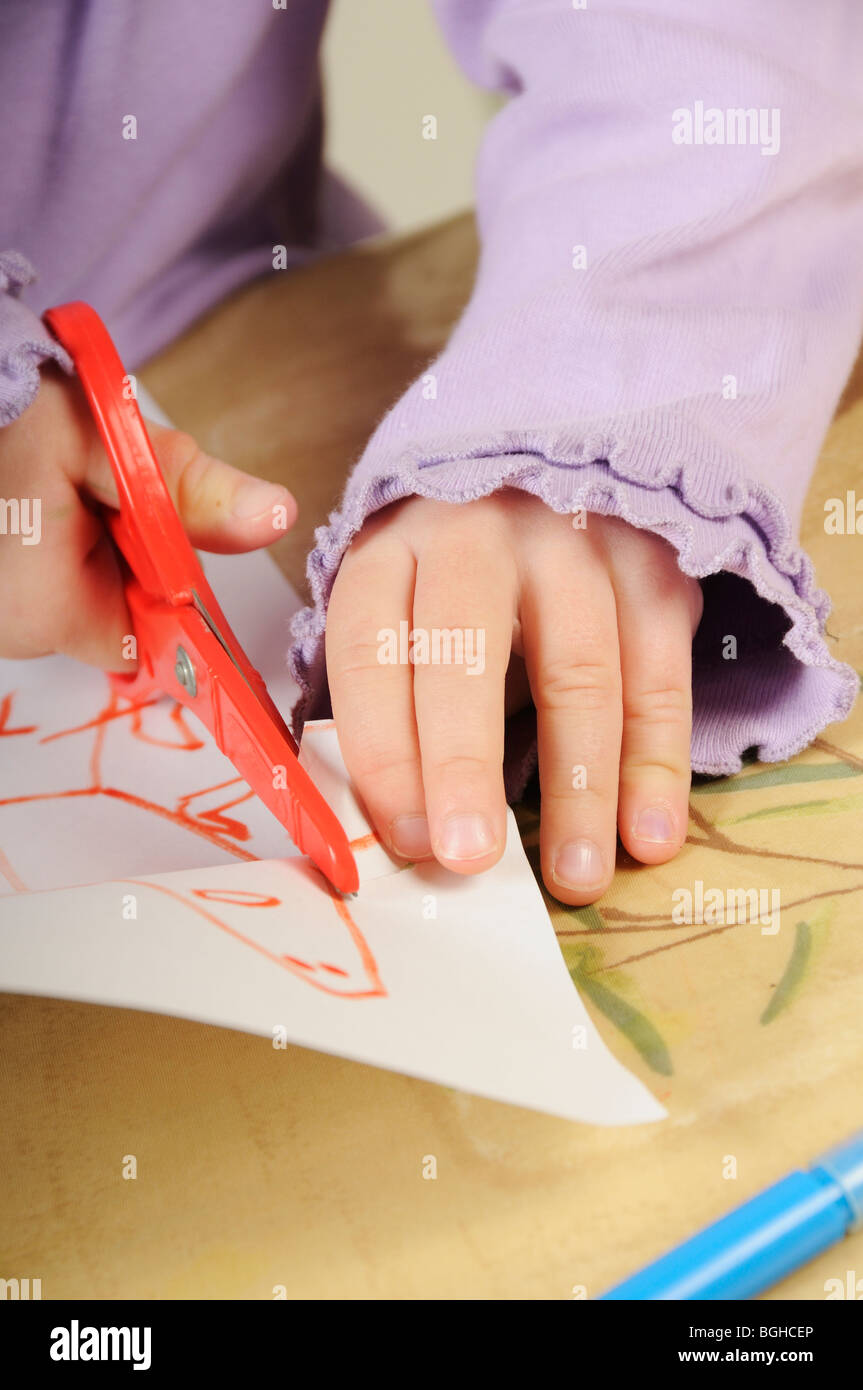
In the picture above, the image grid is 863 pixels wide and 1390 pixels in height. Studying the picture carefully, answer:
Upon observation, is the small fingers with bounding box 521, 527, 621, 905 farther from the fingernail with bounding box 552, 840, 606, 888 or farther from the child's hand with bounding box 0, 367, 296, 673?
the child's hand with bounding box 0, 367, 296, 673

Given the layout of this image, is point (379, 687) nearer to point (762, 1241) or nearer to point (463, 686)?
point (463, 686)

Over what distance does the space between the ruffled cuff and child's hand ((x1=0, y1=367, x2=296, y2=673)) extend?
0.14 feet

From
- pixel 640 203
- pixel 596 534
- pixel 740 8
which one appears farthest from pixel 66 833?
pixel 740 8

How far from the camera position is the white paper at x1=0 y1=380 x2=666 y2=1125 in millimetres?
254

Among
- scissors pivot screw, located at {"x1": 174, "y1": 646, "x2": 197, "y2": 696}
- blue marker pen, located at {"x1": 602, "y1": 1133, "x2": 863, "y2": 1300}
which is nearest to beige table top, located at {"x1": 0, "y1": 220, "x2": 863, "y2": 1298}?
blue marker pen, located at {"x1": 602, "y1": 1133, "x2": 863, "y2": 1300}

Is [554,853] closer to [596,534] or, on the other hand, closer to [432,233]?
[596,534]

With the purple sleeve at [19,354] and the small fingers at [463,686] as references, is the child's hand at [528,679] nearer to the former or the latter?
the small fingers at [463,686]

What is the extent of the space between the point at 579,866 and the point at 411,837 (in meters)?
0.05

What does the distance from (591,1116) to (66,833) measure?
193mm

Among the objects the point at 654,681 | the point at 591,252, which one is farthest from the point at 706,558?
the point at 591,252

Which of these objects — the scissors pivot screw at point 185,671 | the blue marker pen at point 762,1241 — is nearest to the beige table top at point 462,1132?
the blue marker pen at point 762,1241

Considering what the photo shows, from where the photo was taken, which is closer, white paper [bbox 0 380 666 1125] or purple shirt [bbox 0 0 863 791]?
white paper [bbox 0 380 666 1125]

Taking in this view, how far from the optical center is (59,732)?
425 mm

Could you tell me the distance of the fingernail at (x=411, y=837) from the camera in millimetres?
330
